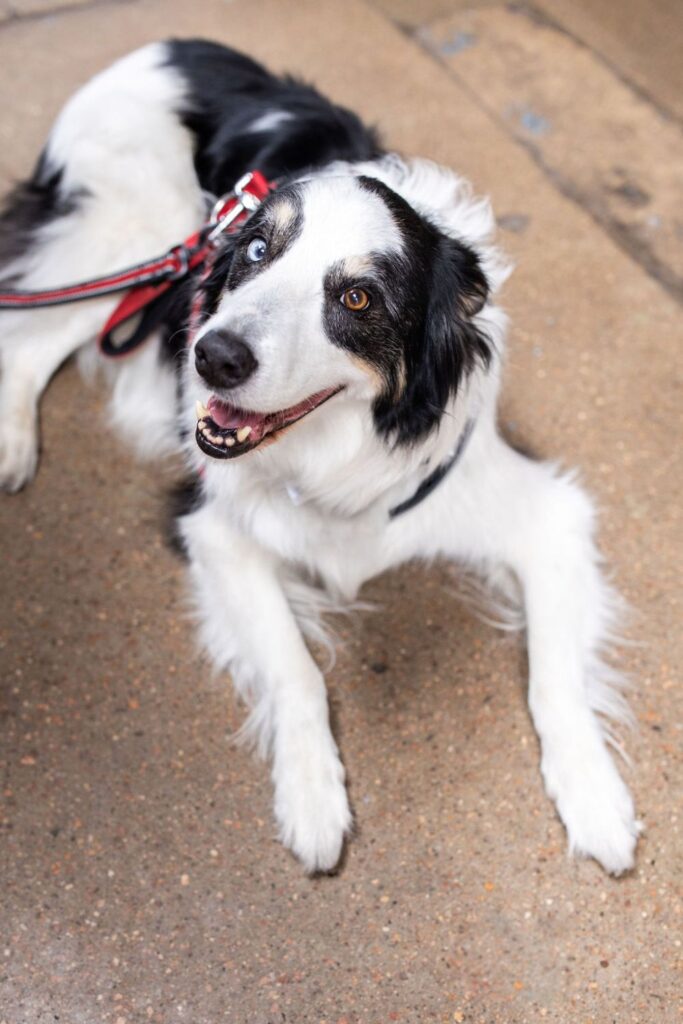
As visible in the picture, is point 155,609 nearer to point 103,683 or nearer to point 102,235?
point 103,683

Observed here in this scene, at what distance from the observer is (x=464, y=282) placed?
7.77ft

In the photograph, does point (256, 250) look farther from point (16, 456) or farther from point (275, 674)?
point (16, 456)

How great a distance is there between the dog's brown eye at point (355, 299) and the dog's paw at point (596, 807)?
1276mm

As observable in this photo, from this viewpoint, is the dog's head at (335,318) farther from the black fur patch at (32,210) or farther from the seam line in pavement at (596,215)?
the seam line in pavement at (596,215)

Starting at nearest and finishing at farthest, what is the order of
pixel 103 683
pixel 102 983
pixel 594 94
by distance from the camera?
pixel 102 983 → pixel 103 683 → pixel 594 94

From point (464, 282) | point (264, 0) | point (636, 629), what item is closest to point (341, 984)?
point (636, 629)

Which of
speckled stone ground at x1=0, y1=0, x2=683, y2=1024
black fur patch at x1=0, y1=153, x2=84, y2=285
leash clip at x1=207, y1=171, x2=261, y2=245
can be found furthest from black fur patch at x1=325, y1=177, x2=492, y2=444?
black fur patch at x1=0, y1=153, x2=84, y2=285

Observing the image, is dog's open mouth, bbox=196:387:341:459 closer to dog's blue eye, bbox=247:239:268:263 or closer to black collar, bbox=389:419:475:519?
dog's blue eye, bbox=247:239:268:263

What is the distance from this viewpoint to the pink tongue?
A: 85.7 inches

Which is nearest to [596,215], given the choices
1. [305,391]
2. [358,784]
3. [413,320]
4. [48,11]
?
[413,320]

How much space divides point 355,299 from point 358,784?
4.18 feet

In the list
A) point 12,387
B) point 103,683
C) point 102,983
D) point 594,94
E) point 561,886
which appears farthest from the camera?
point 594,94

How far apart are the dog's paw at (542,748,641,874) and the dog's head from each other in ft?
3.14

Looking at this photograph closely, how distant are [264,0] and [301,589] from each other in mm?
3723
